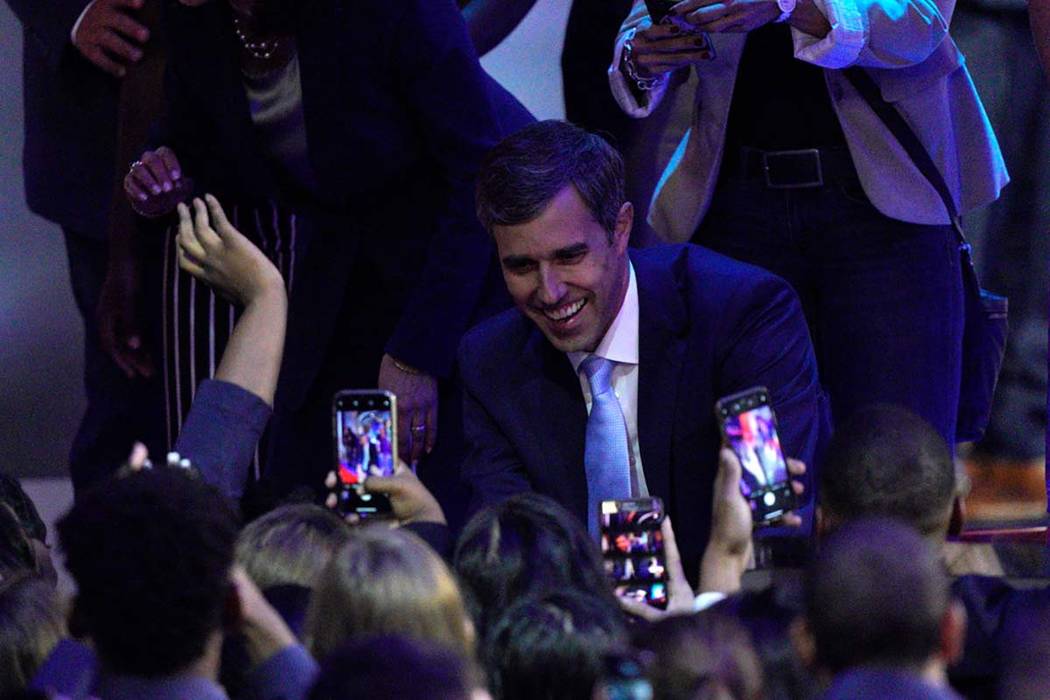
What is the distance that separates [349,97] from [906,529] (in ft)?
6.64

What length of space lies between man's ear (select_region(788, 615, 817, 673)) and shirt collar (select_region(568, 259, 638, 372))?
1311mm

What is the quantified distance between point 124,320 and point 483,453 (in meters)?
1.28

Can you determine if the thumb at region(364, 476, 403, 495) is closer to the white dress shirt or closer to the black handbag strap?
the white dress shirt

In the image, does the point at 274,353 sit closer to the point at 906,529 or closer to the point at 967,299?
the point at 906,529

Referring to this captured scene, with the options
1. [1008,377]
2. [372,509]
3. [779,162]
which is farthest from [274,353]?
[1008,377]

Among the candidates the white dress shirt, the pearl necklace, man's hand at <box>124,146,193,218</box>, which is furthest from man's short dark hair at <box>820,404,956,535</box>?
man's hand at <box>124,146,193,218</box>

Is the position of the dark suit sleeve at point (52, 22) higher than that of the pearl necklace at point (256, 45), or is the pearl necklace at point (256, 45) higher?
the dark suit sleeve at point (52, 22)

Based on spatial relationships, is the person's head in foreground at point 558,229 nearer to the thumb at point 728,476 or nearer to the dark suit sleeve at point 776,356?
the dark suit sleeve at point 776,356

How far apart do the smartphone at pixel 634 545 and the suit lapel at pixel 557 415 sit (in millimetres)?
556

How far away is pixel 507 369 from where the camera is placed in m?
3.45

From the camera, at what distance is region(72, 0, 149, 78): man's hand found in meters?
4.40

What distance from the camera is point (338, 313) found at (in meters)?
4.03

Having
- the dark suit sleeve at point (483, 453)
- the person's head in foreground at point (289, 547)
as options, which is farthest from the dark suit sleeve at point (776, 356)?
the person's head in foreground at point (289, 547)

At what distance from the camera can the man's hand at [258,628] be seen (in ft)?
7.29
